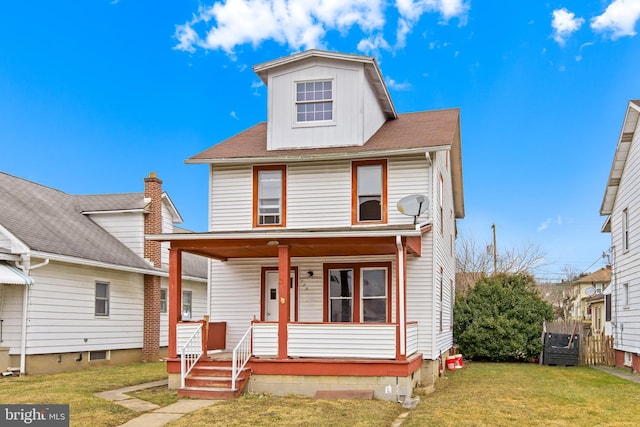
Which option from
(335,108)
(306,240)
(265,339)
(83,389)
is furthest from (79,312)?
(335,108)

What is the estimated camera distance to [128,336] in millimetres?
21672

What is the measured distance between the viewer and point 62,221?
21.0m

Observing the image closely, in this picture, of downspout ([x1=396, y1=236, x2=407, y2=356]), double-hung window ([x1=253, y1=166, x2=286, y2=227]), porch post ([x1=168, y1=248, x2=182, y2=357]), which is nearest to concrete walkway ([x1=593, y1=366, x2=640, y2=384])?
downspout ([x1=396, y1=236, x2=407, y2=356])

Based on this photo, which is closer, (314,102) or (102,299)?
(314,102)

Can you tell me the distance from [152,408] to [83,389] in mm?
2784

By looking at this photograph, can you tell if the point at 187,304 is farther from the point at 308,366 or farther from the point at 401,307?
the point at 401,307

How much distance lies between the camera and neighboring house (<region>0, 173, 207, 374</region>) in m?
17.0

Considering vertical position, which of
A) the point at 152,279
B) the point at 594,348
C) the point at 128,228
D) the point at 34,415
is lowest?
the point at 594,348

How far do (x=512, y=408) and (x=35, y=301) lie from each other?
12.0 metres

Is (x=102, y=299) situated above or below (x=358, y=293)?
below

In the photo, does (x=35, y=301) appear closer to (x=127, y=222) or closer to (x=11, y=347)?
(x=11, y=347)

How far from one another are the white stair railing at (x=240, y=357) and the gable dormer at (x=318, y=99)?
5.37m

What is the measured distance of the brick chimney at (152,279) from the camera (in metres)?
22.6

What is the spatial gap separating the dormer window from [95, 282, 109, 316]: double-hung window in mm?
8442
